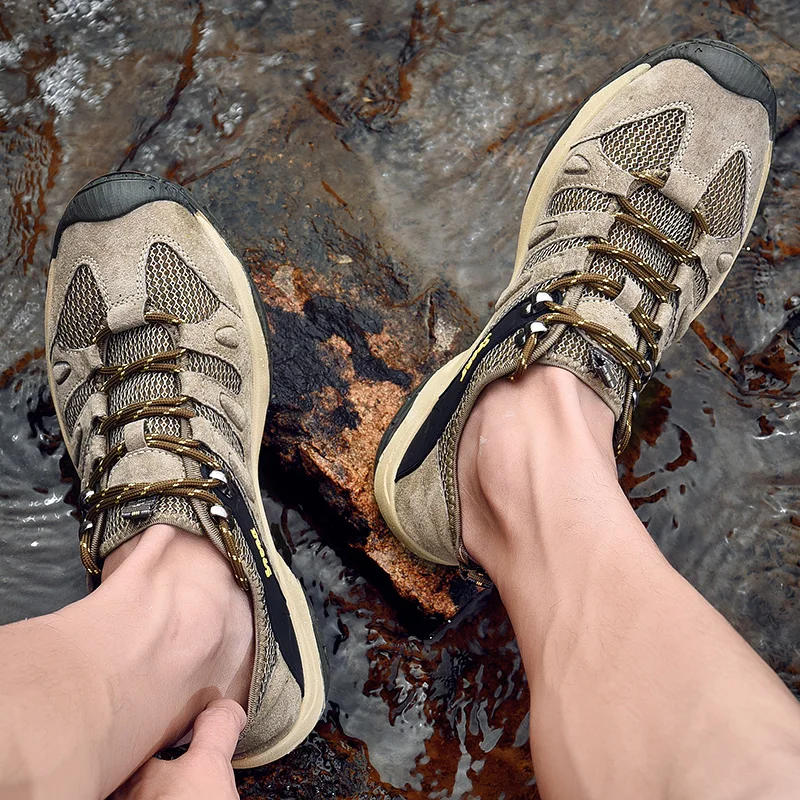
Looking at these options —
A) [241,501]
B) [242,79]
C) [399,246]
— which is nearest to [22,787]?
[241,501]

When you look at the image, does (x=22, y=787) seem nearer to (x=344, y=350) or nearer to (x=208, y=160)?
(x=344, y=350)

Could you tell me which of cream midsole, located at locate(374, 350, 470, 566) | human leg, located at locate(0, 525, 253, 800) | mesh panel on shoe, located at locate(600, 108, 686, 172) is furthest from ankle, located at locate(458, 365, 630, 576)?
mesh panel on shoe, located at locate(600, 108, 686, 172)

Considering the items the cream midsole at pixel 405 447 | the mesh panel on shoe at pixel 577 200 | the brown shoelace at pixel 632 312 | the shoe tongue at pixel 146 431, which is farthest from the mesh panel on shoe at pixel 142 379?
the mesh panel on shoe at pixel 577 200

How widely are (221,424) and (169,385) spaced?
147 mm

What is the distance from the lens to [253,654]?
1.48m

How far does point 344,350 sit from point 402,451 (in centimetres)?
31

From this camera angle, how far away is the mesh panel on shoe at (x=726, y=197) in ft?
6.08

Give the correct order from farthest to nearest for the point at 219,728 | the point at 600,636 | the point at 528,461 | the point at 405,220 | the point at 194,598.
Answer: the point at 405,220
the point at 528,461
the point at 194,598
the point at 219,728
the point at 600,636

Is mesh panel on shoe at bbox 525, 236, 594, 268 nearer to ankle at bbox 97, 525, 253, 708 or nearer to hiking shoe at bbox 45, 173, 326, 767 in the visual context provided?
hiking shoe at bbox 45, 173, 326, 767

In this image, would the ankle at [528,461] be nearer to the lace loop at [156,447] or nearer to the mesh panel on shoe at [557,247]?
the mesh panel on shoe at [557,247]

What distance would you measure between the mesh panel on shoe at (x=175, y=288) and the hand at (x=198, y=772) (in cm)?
91

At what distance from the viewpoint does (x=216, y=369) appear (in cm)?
177

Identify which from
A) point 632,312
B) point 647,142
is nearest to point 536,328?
point 632,312
